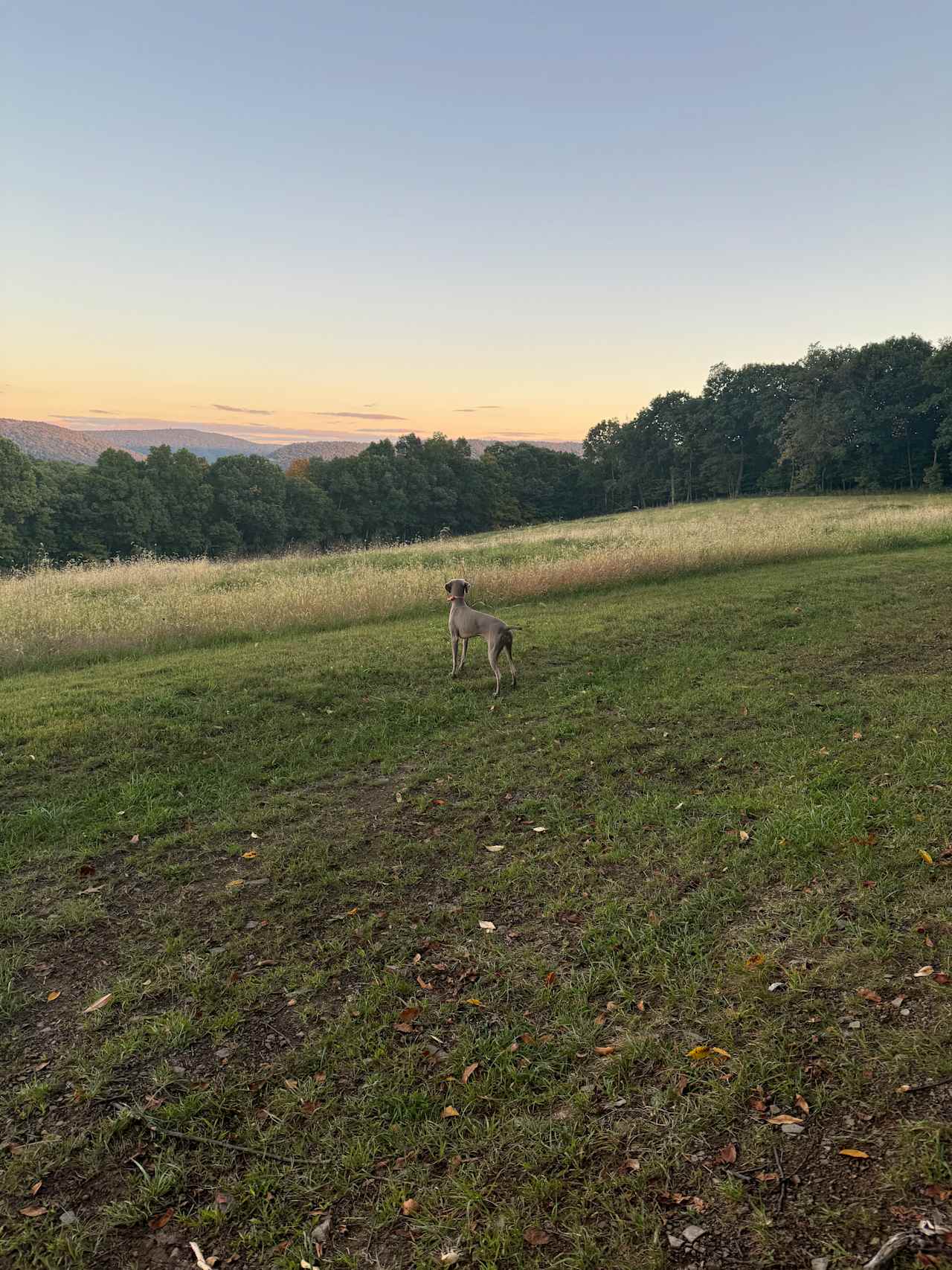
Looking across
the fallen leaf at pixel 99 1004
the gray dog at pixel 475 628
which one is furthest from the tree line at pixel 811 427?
the fallen leaf at pixel 99 1004

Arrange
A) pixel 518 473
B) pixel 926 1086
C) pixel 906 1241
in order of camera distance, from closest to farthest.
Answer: pixel 906 1241, pixel 926 1086, pixel 518 473

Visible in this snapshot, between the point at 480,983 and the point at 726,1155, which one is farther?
the point at 480,983

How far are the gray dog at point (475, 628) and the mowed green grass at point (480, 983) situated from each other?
51.8 inches

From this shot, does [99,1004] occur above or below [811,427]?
below

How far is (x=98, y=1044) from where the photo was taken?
3.48m

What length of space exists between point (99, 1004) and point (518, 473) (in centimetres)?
8320

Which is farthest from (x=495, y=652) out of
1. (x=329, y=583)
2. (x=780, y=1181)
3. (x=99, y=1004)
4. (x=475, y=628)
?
(x=329, y=583)

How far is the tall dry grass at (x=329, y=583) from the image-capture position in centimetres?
1222

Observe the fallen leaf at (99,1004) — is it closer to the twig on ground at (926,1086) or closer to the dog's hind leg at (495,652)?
the twig on ground at (926,1086)

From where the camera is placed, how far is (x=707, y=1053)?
10.1 feet

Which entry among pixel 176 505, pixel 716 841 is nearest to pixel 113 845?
pixel 716 841

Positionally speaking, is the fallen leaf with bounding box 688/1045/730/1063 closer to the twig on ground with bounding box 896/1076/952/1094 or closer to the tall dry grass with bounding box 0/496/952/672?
the twig on ground with bounding box 896/1076/952/1094

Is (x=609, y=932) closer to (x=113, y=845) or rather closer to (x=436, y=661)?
(x=113, y=845)

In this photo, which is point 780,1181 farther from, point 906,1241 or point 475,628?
point 475,628
